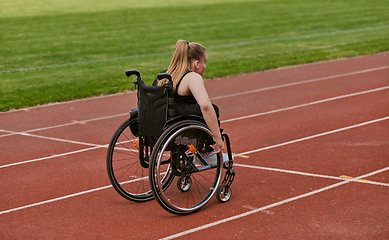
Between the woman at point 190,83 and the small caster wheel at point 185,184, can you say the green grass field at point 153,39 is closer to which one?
the woman at point 190,83

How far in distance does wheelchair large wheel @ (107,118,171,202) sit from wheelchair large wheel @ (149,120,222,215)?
252 mm

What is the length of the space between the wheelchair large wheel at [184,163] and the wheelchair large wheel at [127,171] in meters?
0.25

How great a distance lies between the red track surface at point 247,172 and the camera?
4.68 meters

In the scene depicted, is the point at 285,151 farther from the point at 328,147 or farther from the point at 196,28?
the point at 196,28

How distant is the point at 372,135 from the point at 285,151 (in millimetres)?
1517

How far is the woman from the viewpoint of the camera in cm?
486

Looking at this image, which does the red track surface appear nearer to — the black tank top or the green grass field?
the black tank top

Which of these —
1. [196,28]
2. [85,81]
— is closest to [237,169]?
[85,81]

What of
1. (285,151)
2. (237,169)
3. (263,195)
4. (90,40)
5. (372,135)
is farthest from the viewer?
(90,40)

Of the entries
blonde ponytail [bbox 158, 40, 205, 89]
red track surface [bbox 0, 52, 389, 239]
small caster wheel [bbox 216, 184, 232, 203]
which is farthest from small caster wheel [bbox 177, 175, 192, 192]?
blonde ponytail [bbox 158, 40, 205, 89]

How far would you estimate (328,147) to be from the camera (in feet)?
23.3

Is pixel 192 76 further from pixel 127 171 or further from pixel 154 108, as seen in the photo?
pixel 127 171

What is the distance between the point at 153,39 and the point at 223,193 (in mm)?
18013

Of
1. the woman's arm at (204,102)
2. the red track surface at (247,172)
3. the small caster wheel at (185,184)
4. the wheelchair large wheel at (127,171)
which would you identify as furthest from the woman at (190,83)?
the red track surface at (247,172)
